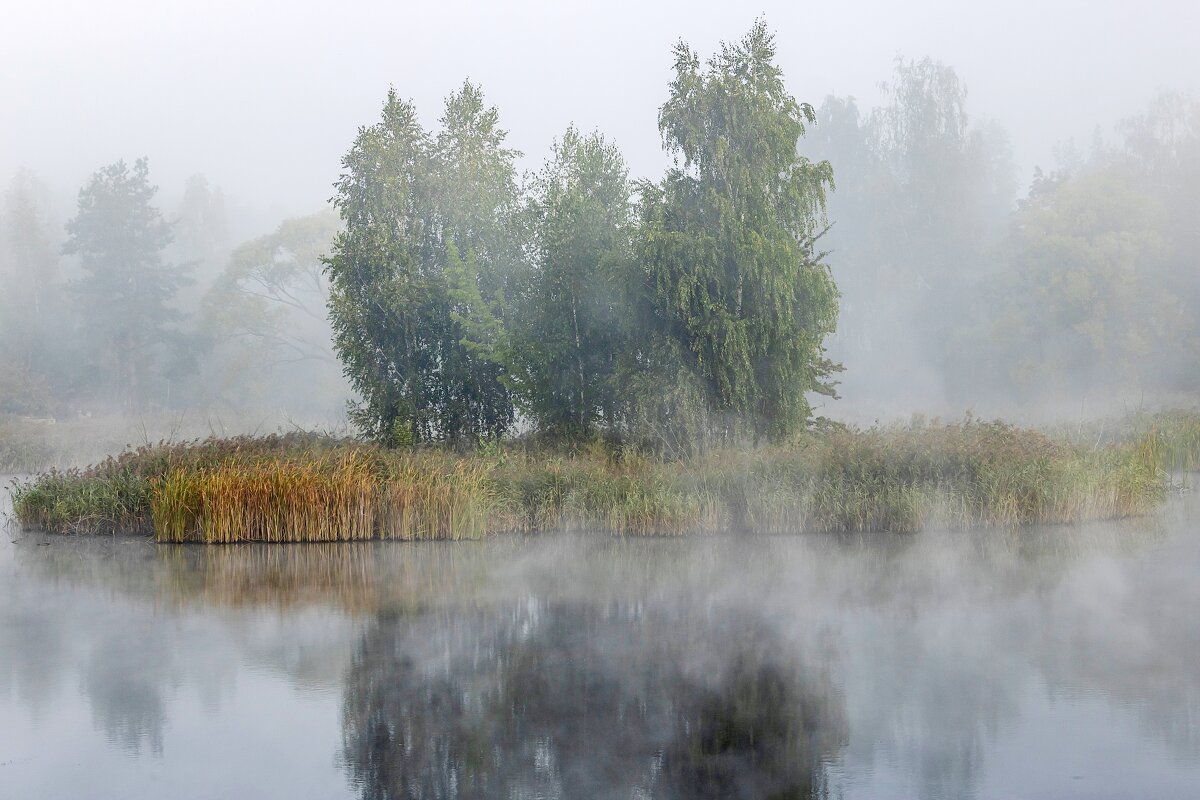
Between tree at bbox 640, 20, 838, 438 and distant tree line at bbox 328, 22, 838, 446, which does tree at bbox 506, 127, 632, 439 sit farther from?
tree at bbox 640, 20, 838, 438

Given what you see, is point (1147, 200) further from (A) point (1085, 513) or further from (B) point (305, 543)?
(B) point (305, 543)

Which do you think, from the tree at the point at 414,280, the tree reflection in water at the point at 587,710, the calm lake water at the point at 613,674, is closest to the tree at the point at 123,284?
the tree at the point at 414,280

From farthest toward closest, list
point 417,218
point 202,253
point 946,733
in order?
point 202,253
point 417,218
point 946,733

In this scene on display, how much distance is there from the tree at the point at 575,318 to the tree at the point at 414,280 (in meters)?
1.97

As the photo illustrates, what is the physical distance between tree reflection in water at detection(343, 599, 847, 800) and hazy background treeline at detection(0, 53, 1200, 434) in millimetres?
37146

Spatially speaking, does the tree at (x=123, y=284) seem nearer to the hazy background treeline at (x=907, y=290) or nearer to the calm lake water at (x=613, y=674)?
the hazy background treeline at (x=907, y=290)

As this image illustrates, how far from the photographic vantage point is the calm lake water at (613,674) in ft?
25.6

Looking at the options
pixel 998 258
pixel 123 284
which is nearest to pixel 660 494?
pixel 998 258

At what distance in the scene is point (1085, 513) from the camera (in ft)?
63.1

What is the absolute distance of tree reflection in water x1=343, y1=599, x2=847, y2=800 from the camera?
7.58 m

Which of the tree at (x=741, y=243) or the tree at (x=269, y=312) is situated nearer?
the tree at (x=741, y=243)

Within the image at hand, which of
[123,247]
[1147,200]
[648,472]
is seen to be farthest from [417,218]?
[123,247]

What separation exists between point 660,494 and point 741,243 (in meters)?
6.37

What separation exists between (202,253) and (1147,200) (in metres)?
65.8
